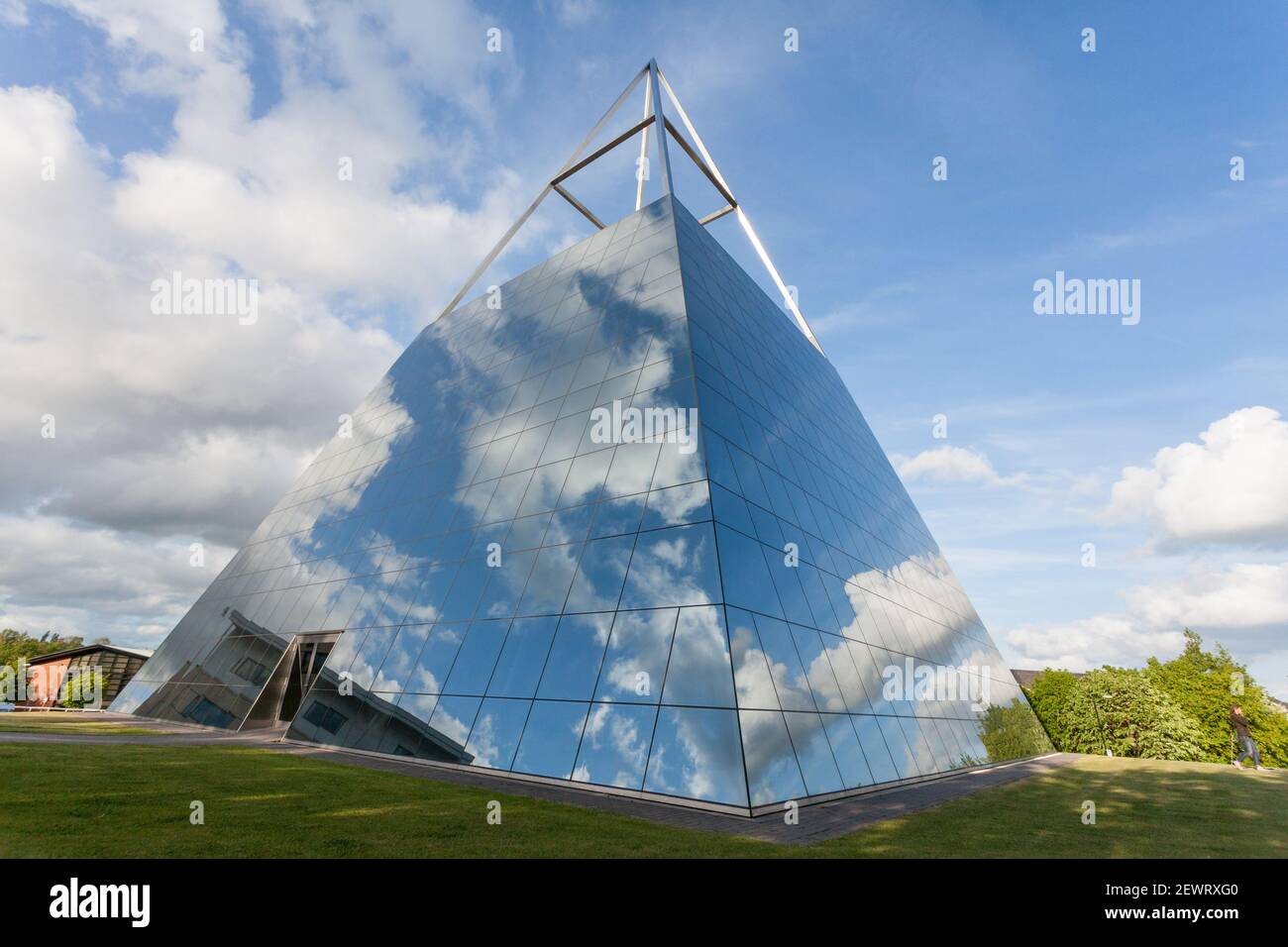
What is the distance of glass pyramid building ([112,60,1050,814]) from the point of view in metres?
11.5

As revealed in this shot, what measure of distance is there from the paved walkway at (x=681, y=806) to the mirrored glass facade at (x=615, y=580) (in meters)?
0.47

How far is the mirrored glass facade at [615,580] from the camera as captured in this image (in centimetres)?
1153

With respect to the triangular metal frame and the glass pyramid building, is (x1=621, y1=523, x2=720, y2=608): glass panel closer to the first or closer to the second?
the glass pyramid building

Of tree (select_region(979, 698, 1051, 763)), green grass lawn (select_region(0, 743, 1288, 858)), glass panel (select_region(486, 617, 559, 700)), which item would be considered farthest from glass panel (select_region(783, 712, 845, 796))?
tree (select_region(979, 698, 1051, 763))

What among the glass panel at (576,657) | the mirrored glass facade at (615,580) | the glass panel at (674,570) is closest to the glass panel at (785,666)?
the mirrored glass facade at (615,580)

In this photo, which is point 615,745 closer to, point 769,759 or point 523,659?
point 769,759

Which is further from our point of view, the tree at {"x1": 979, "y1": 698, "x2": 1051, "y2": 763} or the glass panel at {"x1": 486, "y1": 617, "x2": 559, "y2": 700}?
the tree at {"x1": 979, "y1": 698, "x2": 1051, "y2": 763}

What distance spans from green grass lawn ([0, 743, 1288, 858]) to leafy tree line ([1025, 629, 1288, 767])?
36.4 meters

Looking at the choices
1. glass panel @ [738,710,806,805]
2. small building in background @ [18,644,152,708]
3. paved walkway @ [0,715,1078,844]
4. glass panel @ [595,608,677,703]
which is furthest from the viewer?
small building in background @ [18,644,152,708]

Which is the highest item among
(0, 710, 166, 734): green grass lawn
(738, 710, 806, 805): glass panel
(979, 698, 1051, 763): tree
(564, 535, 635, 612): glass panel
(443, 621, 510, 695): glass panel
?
(564, 535, 635, 612): glass panel
